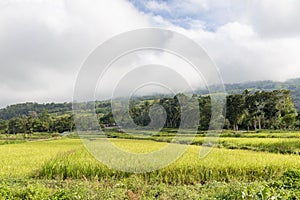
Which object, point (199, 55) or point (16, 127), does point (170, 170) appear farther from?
point (16, 127)

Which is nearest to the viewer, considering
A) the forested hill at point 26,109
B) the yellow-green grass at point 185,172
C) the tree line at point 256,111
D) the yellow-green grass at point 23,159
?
the yellow-green grass at point 185,172

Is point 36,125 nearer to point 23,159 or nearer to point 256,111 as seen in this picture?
point 256,111

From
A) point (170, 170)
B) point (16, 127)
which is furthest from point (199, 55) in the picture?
point (16, 127)

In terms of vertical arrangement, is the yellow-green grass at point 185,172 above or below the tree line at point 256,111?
below

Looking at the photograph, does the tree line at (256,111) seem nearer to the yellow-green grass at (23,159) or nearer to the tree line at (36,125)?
the tree line at (36,125)

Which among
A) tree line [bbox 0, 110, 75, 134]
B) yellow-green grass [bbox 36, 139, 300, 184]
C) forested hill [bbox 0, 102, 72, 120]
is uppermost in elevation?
forested hill [bbox 0, 102, 72, 120]

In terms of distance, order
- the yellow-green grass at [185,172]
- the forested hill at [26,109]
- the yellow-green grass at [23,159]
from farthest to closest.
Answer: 1. the forested hill at [26,109]
2. the yellow-green grass at [23,159]
3. the yellow-green grass at [185,172]

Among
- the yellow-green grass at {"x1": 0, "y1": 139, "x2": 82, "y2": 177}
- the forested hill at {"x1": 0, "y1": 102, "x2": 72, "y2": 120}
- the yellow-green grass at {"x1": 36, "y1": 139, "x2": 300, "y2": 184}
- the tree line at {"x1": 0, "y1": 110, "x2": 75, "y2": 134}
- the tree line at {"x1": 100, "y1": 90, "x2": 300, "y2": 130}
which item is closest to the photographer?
the yellow-green grass at {"x1": 36, "y1": 139, "x2": 300, "y2": 184}

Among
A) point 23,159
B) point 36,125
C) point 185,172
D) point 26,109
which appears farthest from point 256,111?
point 26,109

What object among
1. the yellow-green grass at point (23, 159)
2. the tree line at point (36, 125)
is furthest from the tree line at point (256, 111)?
the yellow-green grass at point (23, 159)

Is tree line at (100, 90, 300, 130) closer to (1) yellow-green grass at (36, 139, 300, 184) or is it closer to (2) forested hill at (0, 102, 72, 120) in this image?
(1) yellow-green grass at (36, 139, 300, 184)

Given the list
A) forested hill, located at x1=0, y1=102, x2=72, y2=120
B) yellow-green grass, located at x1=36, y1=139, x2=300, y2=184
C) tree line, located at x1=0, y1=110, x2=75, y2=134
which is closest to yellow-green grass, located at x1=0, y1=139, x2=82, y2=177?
yellow-green grass, located at x1=36, y1=139, x2=300, y2=184

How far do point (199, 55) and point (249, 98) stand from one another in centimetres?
3893

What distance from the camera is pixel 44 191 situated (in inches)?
236
